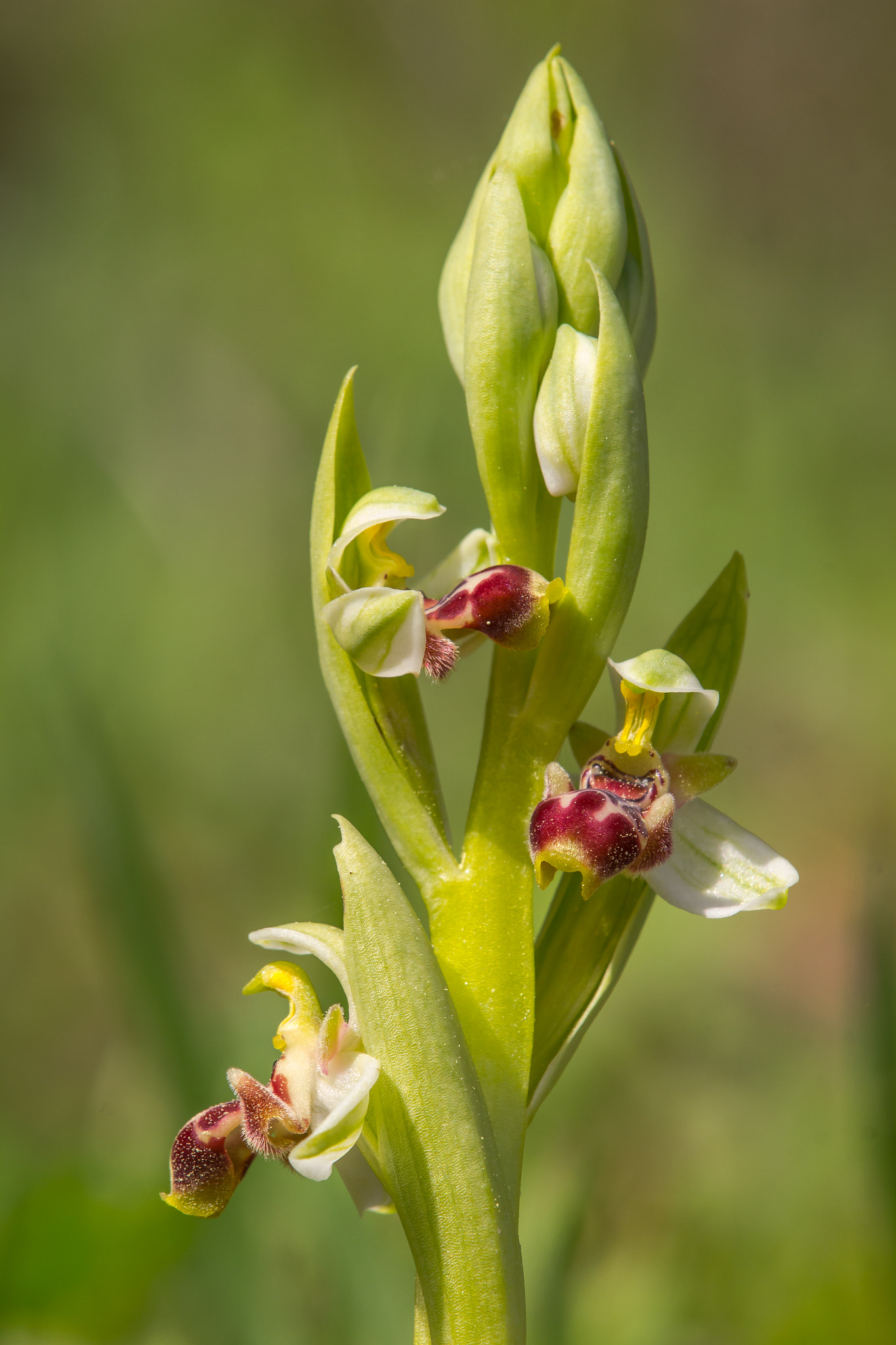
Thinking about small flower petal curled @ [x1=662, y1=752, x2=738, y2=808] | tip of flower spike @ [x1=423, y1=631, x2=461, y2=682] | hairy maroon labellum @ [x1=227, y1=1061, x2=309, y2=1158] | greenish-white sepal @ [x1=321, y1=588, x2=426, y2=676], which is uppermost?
greenish-white sepal @ [x1=321, y1=588, x2=426, y2=676]

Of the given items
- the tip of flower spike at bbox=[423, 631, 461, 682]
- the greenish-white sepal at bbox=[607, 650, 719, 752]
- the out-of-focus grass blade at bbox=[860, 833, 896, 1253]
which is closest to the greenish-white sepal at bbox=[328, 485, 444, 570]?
the tip of flower spike at bbox=[423, 631, 461, 682]

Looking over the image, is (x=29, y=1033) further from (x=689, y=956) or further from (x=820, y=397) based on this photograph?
(x=820, y=397)

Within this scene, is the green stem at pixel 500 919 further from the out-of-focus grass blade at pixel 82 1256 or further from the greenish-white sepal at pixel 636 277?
the out-of-focus grass blade at pixel 82 1256

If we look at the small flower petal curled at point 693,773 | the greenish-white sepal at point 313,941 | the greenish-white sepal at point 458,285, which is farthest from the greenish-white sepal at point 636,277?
the greenish-white sepal at point 313,941

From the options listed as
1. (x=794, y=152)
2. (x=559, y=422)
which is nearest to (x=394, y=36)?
(x=794, y=152)

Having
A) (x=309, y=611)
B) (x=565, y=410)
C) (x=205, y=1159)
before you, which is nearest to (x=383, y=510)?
(x=565, y=410)

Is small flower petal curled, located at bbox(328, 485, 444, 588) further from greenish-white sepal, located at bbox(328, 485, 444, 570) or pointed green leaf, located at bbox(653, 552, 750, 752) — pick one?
pointed green leaf, located at bbox(653, 552, 750, 752)
